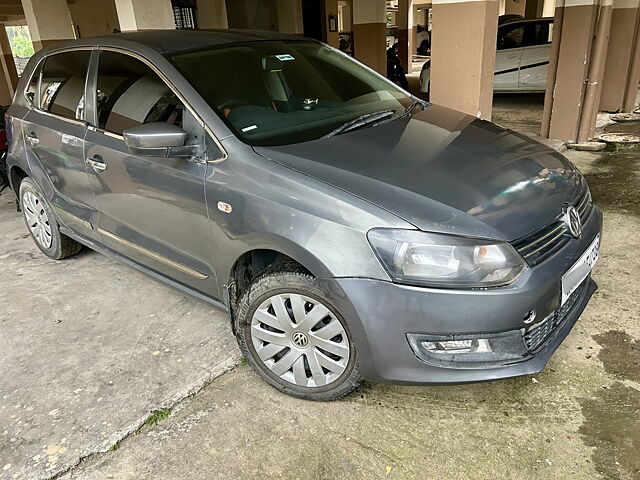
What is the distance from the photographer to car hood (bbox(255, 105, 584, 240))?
6.33 feet

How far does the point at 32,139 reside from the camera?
3.54m

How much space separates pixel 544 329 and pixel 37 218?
372 centimetres

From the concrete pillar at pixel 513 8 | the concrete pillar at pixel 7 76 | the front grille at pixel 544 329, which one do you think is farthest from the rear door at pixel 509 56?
the concrete pillar at pixel 513 8

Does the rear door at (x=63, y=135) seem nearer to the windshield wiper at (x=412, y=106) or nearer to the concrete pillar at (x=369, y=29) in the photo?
the windshield wiper at (x=412, y=106)

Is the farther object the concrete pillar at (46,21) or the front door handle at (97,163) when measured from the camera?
the concrete pillar at (46,21)

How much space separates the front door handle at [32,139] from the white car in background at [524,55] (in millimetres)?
8349

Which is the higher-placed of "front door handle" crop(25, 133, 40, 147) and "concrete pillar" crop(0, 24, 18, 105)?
"front door handle" crop(25, 133, 40, 147)

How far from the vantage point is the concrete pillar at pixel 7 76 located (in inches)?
614

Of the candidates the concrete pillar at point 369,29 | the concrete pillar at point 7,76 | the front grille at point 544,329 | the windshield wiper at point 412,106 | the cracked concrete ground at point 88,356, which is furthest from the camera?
the concrete pillar at point 7,76

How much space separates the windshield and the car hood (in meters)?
0.21

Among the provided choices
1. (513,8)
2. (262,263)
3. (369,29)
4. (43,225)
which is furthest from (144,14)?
(513,8)

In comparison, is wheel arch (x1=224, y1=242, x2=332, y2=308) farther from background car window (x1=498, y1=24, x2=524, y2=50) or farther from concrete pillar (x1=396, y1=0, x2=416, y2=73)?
concrete pillar (x1=396, y1=0, x2=416, y2=73)

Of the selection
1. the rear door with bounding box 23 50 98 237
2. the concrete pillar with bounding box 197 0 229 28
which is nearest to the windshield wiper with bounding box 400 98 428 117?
the rear door with bounding box 23 50 98 237

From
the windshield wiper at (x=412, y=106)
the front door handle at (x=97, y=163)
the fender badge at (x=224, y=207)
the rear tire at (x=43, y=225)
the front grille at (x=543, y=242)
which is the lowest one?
the rear tire at (x=43, y=225)
